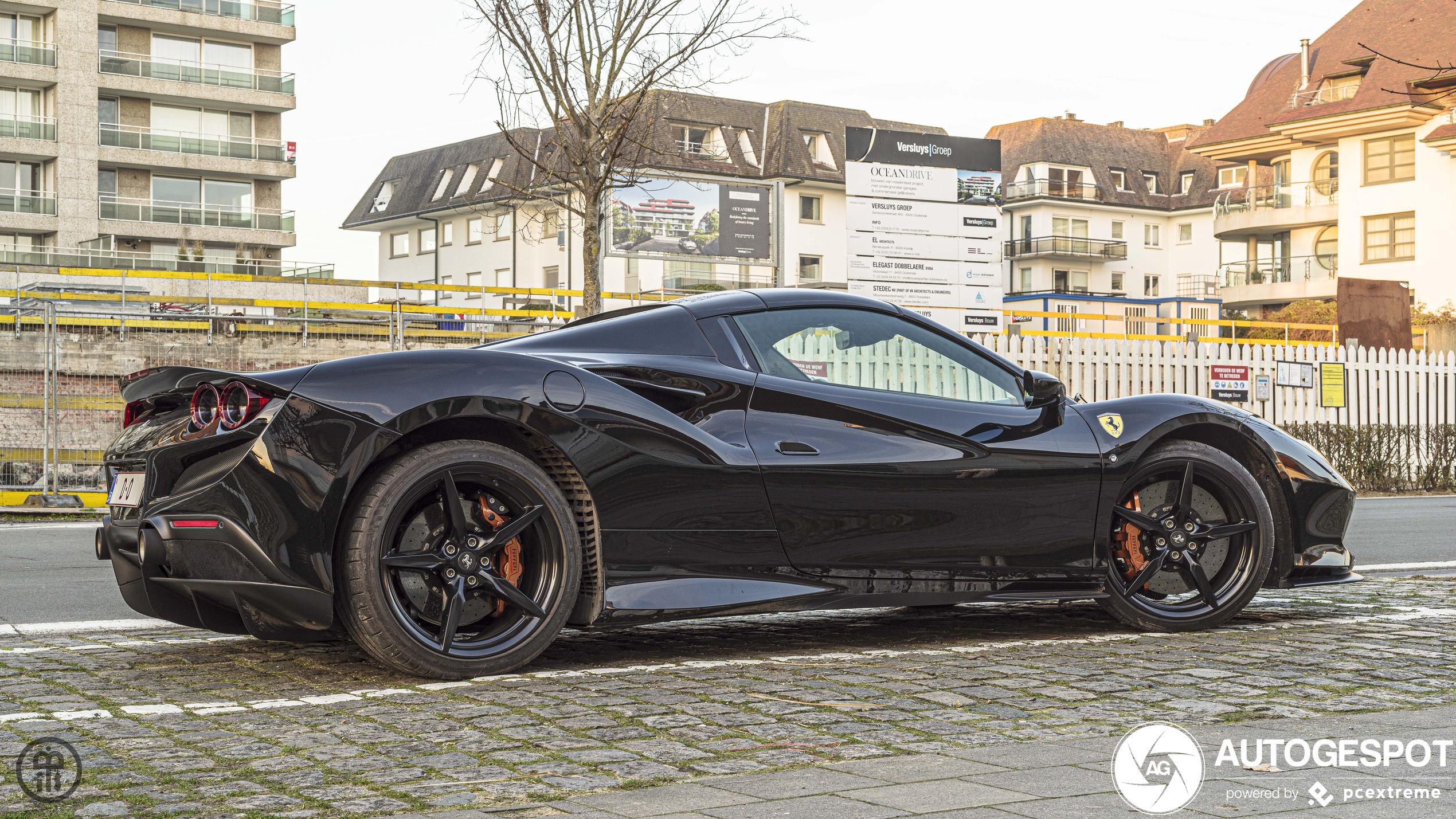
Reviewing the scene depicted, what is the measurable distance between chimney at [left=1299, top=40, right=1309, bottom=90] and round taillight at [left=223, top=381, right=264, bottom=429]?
56.6 m

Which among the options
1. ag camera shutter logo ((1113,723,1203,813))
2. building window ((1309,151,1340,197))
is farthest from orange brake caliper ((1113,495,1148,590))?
building window ((1309,151,1340,197))

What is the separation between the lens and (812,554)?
493 cm

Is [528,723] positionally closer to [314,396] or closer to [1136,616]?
[314,396]

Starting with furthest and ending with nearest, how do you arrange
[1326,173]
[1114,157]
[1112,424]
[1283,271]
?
1. [1114,157]
2. [1283,271]
3. [1326,173]
4. [1112,424]

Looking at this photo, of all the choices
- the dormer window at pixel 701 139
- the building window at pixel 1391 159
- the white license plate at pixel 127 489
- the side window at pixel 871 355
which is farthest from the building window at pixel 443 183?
the white license plate at pixel 127 489

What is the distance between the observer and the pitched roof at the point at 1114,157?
2913 inches

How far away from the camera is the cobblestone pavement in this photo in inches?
126

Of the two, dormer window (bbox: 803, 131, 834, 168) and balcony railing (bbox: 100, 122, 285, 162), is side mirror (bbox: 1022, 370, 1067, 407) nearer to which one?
dormer window (bbox: 803, 131, 834, 168)

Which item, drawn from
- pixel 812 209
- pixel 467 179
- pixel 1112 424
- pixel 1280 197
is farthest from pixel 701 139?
pixel 1112 424

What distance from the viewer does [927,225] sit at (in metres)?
21.2

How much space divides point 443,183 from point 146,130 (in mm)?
17708

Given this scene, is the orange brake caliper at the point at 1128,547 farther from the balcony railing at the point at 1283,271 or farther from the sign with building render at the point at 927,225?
the balcony railing at the point at 1283,271

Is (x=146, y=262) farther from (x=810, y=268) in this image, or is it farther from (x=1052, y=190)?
(x=1052, y=190)

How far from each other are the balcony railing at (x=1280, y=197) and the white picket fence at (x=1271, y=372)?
36.4 meters
